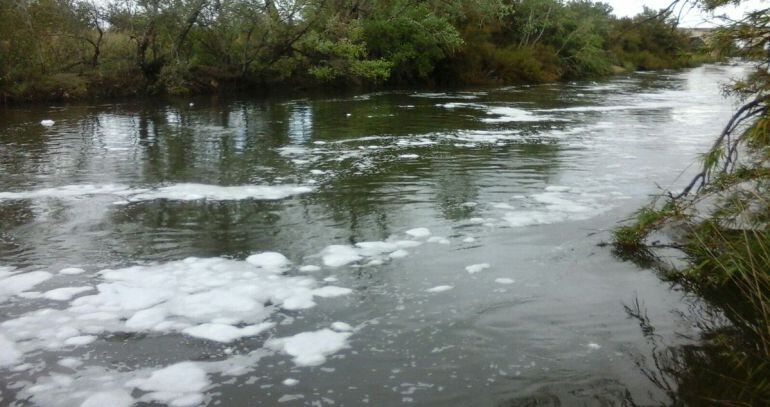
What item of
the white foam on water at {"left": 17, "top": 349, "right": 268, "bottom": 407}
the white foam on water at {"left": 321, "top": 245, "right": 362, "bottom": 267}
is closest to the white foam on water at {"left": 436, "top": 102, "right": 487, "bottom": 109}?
the white foam on water at {"left": 321, "top": 245, "right": 362, "bottom": 267}

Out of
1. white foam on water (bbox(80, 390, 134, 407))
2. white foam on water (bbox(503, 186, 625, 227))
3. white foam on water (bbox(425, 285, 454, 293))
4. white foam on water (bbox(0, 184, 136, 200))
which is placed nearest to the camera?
white foam on water (bbox(80, 390, 134, 407))

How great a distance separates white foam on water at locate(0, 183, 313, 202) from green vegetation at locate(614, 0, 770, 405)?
4734 mm

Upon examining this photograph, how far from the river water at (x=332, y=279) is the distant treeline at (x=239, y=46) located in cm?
1284

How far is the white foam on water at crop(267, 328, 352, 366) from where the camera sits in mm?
4348

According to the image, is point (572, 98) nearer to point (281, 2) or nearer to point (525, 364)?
point (281, 2)

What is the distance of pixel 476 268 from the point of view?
5.96m

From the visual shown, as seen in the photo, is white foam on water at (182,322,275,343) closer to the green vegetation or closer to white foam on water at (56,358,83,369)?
white foam on water at (56,358,83,369)

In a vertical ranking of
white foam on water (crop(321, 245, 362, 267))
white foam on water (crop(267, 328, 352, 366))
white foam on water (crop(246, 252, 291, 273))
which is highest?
white foam on water (crop(321, 245, 362, 267))

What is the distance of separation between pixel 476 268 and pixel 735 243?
84.8 inches

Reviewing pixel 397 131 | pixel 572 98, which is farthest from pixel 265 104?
pixel 572 98

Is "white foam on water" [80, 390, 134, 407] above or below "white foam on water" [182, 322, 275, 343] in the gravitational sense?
below

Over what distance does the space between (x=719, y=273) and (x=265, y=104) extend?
786 inches

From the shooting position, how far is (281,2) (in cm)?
2648

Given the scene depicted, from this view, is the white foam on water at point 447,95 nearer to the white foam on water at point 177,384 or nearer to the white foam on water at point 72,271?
the white foam on water at point 72,271
